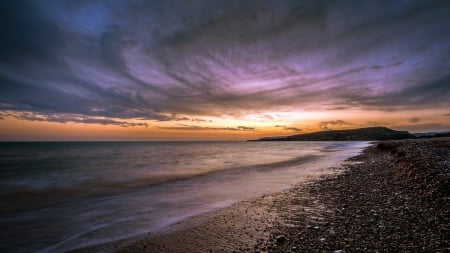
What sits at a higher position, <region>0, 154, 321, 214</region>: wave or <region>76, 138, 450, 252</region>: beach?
<region>76, 138, 450, 252</region>: beach

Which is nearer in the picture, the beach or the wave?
the beach

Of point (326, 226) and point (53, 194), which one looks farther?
point (53, 194)

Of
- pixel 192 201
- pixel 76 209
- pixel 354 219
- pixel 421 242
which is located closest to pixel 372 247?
pixel 421 242

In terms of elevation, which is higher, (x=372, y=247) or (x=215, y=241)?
(x=372, y=247)

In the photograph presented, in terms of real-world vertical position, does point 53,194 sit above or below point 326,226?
below

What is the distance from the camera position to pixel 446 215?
679 cm

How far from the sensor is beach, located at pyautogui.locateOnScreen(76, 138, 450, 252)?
5773mm

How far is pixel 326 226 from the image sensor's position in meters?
7.12

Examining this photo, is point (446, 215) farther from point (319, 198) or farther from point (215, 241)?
point (215, 241)

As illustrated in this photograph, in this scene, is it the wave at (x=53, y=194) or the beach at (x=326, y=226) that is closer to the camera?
the beach at (x=326, y=226)

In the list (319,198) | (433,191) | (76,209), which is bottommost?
(76,209)

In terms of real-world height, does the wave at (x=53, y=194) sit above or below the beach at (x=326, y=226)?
below

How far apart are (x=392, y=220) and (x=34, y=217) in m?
15.5

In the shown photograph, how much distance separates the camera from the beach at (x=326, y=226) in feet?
18.9
